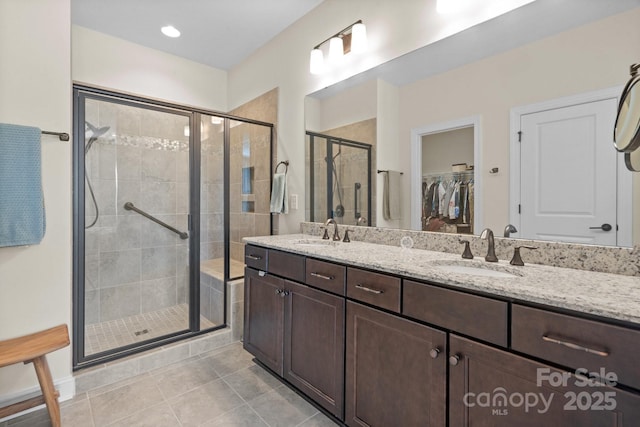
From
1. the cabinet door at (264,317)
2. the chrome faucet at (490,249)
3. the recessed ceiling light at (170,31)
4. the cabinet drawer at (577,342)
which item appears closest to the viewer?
the cabinet drawer at (577,342)

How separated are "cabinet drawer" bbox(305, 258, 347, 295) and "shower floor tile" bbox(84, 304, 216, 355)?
4.61 ft

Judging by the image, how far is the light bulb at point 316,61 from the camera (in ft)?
7.91

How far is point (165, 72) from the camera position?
10.2ft

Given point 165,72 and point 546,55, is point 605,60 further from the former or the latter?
point 165,72

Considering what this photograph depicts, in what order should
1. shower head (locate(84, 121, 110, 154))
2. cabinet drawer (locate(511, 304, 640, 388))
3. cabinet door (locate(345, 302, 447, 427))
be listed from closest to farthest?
1. cabinet drawer (locate(511, 304, 640, 388))
2. cabinet door (locate(345, 302, 447, 427))
3. shower head (locate(84, 121, 110, 154))

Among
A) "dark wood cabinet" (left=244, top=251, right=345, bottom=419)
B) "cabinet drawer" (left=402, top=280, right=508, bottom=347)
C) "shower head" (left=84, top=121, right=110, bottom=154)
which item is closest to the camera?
"cabinet drawer" (left=402, top=280, right=508, bottom=347)

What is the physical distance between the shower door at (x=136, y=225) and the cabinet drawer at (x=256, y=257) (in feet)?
2.27

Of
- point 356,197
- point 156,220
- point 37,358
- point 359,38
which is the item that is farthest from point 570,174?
point 156,220

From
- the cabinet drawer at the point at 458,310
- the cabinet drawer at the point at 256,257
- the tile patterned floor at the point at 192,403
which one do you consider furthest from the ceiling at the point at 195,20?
the tile patterned floor at the point at 192,403

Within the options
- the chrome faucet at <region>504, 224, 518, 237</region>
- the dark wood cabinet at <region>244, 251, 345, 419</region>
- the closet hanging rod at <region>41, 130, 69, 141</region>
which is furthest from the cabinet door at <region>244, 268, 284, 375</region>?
the closet hanging rod at <region>41, 130, 69, 141</region>

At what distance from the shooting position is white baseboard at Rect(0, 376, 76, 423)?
1639 millimetres

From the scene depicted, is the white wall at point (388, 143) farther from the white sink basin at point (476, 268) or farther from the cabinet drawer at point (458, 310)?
the cabinet drawer at point (458, 310)

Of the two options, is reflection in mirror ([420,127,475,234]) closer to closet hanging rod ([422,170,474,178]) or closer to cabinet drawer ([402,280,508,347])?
closet hanging rod ([422,170,474,178])

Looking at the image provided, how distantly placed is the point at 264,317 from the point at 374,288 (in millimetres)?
943
